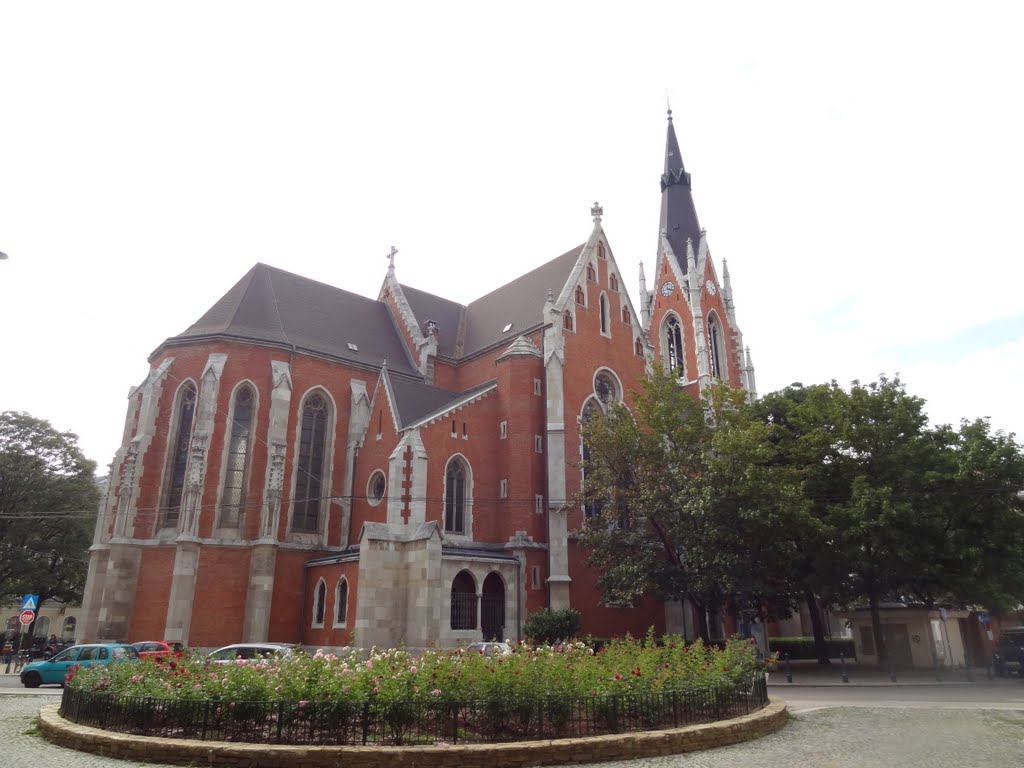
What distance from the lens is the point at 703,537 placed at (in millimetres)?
25516

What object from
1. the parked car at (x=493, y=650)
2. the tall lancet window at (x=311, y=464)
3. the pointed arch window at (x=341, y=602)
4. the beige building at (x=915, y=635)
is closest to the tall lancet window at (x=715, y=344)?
the beige building at (x=915, y=635)

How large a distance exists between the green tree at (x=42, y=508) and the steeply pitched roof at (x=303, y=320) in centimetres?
1718

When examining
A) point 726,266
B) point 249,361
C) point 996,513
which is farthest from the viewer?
point 726,266

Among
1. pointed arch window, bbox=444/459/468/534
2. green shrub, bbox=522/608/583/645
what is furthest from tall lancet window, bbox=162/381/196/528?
green shrub, bbox=522/608/583/645

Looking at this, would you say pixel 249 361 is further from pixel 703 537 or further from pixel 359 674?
pixel 359 674

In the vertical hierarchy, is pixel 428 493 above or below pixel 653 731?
above

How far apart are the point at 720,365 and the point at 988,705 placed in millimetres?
38613

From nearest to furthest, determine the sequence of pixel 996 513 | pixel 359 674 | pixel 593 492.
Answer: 1. pixel 359 674
2. pixel 996 513
3. pixel 593 492

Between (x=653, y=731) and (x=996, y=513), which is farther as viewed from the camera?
(x=996, y=513)

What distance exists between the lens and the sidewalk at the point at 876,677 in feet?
77.5

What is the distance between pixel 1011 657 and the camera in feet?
83.3

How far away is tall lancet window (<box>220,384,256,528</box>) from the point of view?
30250 mm

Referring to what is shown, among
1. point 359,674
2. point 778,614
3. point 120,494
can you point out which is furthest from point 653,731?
point 120,494

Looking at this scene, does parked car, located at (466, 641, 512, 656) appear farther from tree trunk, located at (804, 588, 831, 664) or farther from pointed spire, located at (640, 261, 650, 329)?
pointed spire, located at (640, 261, 650, 329)
